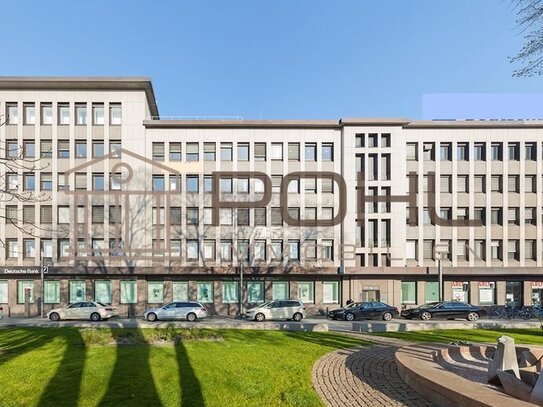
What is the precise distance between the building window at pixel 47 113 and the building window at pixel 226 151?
44.4 ft

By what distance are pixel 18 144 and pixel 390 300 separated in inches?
1240

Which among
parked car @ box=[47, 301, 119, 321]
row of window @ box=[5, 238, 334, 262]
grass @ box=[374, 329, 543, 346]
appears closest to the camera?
grass @ box=[374, 329, 543, 346]

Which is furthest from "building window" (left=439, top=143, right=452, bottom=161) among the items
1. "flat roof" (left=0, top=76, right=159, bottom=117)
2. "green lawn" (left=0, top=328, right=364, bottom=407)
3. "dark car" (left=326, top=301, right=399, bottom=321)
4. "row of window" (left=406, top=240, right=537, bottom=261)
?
"flat roof" (left=0, top=76, right=159, bottom=117)

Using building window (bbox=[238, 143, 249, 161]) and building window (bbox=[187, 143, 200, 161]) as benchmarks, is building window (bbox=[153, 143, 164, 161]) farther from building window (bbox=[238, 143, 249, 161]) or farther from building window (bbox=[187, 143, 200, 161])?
building window (bbox=[238, 143, 249, 161])

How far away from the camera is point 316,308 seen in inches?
1172

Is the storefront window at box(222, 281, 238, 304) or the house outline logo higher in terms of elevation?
the house outline logo

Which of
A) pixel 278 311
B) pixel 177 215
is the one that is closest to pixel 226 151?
pixel 177 215

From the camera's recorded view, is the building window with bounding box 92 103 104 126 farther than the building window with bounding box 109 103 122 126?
No

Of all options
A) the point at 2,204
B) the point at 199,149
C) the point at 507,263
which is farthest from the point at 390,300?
the point at 2,204

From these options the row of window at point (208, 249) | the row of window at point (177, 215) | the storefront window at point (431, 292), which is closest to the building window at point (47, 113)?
the row of window at point (177, 215)

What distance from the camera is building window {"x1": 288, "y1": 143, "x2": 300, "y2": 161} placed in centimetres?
3058

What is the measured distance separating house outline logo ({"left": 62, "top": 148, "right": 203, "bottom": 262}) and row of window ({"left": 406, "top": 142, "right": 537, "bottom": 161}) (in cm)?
1944

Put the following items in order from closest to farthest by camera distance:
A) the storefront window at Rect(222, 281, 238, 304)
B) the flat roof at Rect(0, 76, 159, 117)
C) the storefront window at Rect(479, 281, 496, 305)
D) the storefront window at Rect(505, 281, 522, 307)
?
the flat roof at Rect(0, 76, 159, 117) → the storefront window at Rect(222, 281, 238, 304) → the storefront window at Rect(505, 281, 522, 307) → the storefront window at Rect(479, 281, 496, 305)

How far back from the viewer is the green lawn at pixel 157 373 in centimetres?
739
